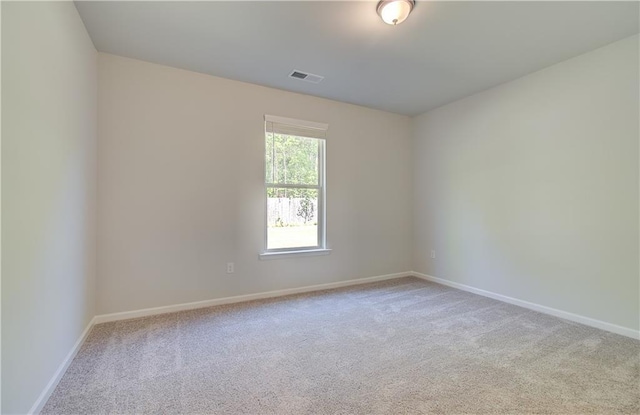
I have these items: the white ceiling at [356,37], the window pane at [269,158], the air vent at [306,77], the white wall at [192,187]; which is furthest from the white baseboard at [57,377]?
the air vent at [306,77]

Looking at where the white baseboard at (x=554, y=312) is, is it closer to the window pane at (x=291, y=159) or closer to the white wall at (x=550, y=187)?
the white wall at (x=550, y=187)

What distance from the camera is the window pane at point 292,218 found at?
3.69m

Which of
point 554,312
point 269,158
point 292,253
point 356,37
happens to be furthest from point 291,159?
point 554,312

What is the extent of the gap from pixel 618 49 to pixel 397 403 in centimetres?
356

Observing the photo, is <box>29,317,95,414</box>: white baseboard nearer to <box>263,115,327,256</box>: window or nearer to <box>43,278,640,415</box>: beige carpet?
<box>43,278,640,415</box>: beige carpet

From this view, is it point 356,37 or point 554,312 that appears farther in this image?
point 554,312

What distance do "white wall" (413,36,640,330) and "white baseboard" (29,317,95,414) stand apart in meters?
4.27

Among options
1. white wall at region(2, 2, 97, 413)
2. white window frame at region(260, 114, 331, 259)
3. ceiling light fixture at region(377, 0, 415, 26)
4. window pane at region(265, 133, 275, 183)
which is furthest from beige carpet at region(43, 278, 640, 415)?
ceiling light fixture at region(377, 0, 415, 26)

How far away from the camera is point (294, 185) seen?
382cm

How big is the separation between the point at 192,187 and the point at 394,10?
8.43ft

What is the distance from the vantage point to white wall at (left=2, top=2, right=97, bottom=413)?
1337 mm

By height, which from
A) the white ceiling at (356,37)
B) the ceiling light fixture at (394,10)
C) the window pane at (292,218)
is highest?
the white ceiling at (356,37)

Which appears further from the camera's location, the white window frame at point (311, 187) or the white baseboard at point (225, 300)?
the white window frame at point (311, 187)

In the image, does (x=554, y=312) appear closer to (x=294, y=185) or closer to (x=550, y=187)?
(x=550, y=187)
